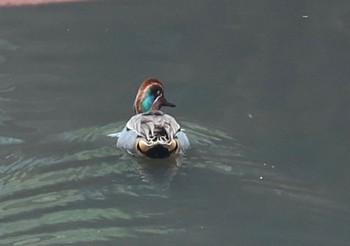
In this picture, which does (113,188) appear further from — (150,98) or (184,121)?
(184,121)

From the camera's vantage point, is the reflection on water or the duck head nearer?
the reflection on water

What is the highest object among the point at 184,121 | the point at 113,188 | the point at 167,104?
the point at 167,104

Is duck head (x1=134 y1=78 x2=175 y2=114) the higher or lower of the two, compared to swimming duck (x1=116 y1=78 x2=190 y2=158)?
higher

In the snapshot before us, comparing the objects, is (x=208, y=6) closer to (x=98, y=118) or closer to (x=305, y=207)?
(x=98, y=118)

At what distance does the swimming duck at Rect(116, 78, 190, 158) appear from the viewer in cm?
627

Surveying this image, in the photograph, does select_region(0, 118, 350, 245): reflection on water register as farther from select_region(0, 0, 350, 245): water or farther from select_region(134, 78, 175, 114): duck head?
select_region(134, 78, 175, 114): duck head

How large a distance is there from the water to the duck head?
236 millimetres

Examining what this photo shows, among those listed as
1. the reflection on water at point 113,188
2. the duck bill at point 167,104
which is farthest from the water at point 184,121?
the duck bill at point 167,104

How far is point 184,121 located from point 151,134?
58cm

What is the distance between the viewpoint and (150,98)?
263 inches

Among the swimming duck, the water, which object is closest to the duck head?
the swimming duck

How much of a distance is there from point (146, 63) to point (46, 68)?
76 cm

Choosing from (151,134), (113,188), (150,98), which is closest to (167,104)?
(150,98)

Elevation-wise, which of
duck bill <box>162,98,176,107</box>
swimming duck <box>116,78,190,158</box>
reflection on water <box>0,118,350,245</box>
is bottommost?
reflection on water <box>0,118,350,245</box>
